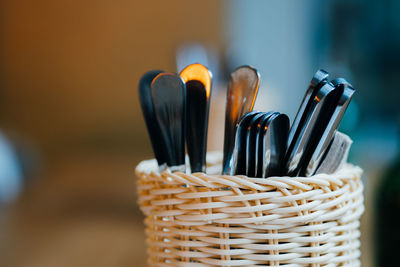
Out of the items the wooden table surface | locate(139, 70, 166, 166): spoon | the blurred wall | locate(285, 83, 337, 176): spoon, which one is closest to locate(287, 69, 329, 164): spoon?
locate(285, 83, 337, 176): spoon

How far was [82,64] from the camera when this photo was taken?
6.95 feet

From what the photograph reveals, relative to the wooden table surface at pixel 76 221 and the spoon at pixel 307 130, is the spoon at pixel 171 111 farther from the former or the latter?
the wooden table surface at pixel 76 221

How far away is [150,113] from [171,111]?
0.08ft

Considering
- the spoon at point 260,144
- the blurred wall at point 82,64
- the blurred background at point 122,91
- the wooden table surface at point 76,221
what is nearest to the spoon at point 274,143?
the spoon at point 260,144

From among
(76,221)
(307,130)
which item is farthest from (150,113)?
(76,221)

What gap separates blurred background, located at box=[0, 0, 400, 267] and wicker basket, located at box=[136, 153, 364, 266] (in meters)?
0.14

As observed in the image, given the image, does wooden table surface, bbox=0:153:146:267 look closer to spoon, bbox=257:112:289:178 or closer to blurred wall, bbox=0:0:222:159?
spoon, bbox=257:112:289:178

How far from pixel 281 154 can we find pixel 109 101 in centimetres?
189

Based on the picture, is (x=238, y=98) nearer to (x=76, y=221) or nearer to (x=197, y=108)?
(x=197, y=108)

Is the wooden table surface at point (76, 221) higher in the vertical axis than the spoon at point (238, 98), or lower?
lower

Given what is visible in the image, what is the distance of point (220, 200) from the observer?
0.28 metres

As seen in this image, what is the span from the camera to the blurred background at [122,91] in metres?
0.70

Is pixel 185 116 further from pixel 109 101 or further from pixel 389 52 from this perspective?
pixel 109 101

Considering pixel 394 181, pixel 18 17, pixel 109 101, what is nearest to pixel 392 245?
pixel 394 181
